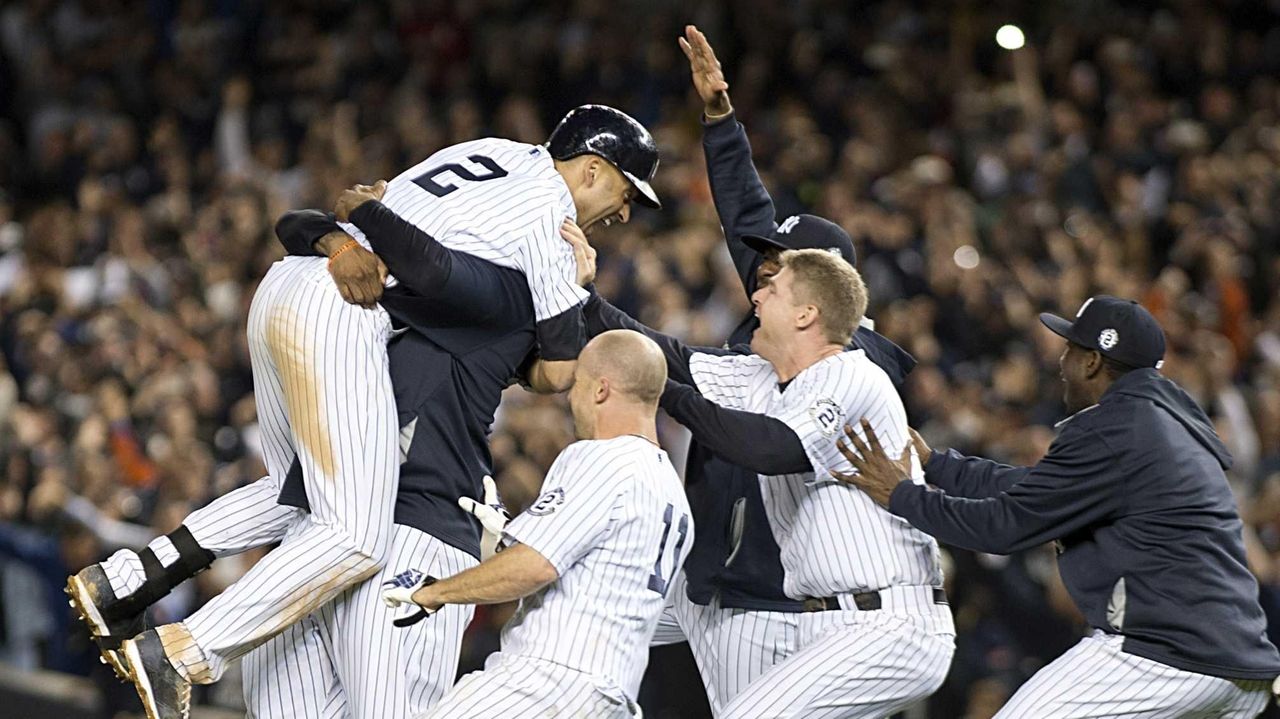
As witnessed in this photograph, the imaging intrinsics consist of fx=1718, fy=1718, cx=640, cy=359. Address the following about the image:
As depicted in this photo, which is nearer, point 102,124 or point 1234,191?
point 1234,191

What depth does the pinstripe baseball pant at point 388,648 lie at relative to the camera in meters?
4.88

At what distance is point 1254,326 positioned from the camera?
9891 mm

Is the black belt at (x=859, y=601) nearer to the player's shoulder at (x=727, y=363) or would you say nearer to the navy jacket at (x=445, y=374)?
the player's shoulder at (x=727, y=363)

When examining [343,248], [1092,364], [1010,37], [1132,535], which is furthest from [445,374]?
[1010,37]

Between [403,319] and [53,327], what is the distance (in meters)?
8.37

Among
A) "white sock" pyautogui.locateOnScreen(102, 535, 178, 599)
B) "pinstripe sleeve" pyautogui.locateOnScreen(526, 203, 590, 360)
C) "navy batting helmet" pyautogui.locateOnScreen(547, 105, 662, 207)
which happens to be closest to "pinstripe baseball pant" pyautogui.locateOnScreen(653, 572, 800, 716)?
"pinstripe sleeve" pyautogui.locateOnScreen(526, 203, 590, 360)

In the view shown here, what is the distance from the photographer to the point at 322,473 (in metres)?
4.79

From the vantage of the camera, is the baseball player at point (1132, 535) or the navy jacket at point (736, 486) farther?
the navy jacket at point (736, 486)

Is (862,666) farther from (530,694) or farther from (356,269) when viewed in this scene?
(356,269)

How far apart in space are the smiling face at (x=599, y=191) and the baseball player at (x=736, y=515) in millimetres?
672

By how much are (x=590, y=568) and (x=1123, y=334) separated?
1.77 m

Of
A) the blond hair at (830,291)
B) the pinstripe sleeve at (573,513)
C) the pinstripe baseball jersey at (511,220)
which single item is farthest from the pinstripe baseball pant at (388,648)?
the blond hair at (830,291)

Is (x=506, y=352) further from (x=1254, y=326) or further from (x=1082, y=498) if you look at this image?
(x=1254, y=326)

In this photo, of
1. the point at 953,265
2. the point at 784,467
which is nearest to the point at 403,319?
the point at 784,467
